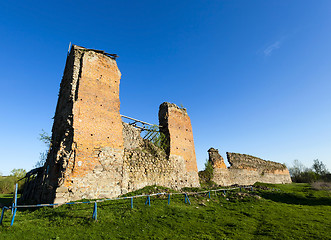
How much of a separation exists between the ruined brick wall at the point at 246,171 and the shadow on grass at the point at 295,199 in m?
6.14

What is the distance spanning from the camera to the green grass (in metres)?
5.77

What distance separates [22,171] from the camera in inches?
1187

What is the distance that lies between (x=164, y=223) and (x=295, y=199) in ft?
38.2

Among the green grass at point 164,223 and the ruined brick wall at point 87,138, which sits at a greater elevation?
the ruined brick wall at point 87,138

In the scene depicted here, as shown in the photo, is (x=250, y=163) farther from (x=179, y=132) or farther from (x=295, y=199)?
(x=179, y=132)

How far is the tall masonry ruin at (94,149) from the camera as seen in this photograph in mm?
9047

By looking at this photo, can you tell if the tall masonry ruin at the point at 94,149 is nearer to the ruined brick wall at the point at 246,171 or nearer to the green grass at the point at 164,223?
the green grass at the point at 164,223

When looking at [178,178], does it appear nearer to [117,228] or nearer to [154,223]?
[154,223]

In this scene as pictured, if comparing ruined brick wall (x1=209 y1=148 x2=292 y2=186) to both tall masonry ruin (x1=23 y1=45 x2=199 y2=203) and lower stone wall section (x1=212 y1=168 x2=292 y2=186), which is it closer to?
lower stone wall section (x1=212 y1=168 x2=292 y2=186)

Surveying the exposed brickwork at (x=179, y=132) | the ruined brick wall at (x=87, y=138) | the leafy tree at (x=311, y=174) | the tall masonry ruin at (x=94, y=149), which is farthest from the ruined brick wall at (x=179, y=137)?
the leafy tree at (x=311, y=174)

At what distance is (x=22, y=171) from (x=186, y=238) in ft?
114

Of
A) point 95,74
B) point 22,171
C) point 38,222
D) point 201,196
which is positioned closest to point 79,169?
point 38,222

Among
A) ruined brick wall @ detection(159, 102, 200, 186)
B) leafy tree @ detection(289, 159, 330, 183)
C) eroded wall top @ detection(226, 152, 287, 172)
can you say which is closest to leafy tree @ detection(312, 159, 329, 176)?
leafy tree @ detection(289, 159, 330, 183)

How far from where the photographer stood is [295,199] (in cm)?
1336
